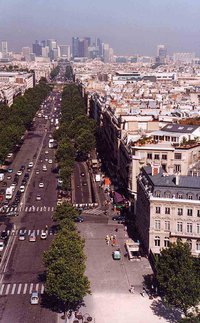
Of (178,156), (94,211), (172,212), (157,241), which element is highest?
(178,156)

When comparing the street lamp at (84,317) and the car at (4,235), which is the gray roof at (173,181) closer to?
the street lamp at (84,317)

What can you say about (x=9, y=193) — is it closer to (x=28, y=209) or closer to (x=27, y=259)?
(x=28, y=209)

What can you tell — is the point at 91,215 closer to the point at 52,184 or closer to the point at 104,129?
the point at 52,184

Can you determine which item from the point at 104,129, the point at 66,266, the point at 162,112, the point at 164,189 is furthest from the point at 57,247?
the point at 104,129

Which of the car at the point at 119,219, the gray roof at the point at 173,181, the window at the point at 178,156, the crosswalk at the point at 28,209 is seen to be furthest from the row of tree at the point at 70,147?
the gray roof at the point at 173,181

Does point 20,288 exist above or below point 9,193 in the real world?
below

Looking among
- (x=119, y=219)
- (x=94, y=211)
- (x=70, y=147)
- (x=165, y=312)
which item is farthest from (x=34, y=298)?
(x=70, y=147)

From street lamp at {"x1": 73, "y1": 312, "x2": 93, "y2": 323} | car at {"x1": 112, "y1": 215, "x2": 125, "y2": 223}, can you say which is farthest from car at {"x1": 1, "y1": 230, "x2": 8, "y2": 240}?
street lamp at {"x1": 73, "y1": 312, "x2": 93, "y2": 323}
